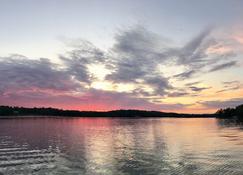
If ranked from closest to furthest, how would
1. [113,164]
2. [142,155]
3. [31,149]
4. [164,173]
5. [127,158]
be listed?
[164,173] < [113,164] < [127,158] < [142,155] < [31,149]

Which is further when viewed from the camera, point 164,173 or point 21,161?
point 21,161

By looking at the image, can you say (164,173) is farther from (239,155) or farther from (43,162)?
(239,155)

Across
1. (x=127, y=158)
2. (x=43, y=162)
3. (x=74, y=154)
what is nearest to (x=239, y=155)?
(x=127, y=158)

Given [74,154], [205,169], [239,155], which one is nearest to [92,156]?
[74,154]

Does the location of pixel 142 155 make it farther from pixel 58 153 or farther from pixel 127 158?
pixel 58 153

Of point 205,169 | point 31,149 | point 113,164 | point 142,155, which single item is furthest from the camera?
point 31,149

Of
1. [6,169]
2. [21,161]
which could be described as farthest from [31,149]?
[6,169]

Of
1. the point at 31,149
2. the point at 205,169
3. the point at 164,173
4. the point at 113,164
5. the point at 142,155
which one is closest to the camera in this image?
the point at 164,173

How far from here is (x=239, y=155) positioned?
151 feet

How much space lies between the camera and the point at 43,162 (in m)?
38.9

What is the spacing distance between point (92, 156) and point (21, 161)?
9.63m

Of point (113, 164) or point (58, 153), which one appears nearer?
point (113, 164)

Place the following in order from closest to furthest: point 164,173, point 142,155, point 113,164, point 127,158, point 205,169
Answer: point 164,173 → point 205,169 → point 113,164 → point 127,158 → point 142,155

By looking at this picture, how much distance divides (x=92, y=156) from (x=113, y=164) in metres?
6.74
